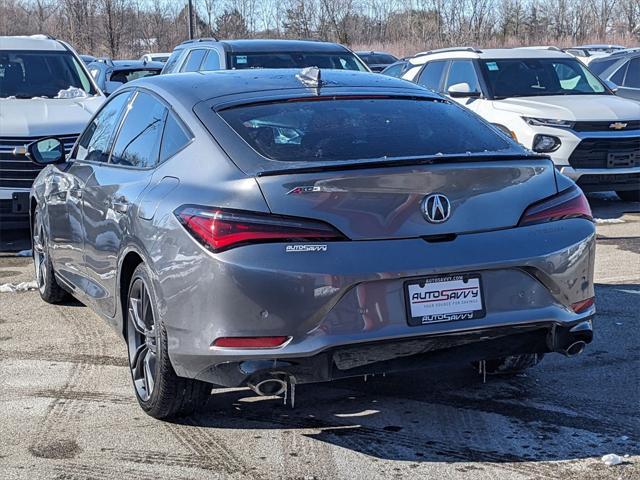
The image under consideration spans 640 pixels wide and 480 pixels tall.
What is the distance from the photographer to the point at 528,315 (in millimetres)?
4363

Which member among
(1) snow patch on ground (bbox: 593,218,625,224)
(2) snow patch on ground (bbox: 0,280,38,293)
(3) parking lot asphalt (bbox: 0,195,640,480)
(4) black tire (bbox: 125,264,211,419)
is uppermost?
(4) black tire (bbox: 125,264,211,419)

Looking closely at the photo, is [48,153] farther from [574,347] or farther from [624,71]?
[624,71]

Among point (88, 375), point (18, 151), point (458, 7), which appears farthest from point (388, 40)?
point (88, 375)

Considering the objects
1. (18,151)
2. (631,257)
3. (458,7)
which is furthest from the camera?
(458,7)

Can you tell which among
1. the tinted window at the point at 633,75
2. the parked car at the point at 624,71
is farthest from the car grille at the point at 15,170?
the tinted window at the point at 633,75

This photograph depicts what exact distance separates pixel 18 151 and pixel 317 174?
6.09m

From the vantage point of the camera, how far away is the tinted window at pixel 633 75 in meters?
15.2

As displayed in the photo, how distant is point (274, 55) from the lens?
11.4m

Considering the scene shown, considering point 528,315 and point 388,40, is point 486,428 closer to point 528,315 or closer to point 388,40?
point 528,315

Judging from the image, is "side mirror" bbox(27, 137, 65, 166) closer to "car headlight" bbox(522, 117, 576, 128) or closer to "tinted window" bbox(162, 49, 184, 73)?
"car headlight" bbox(522, 117, 576, 128)

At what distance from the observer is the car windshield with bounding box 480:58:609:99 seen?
1231 centimetres

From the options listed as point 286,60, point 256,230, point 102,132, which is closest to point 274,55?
point 286,60

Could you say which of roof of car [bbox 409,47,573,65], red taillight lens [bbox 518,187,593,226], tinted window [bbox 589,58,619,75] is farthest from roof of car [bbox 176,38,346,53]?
red taillight lens [bbox 518,187,593,226]

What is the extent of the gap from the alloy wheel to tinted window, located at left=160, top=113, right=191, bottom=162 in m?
0.64
